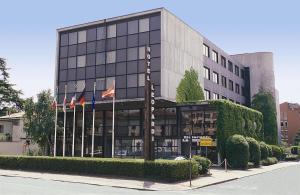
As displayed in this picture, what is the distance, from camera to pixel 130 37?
45906 millimetres

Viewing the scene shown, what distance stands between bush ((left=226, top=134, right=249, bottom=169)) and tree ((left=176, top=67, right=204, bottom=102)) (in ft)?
25.6

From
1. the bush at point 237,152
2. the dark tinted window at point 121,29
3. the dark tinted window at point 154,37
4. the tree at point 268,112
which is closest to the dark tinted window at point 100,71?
the dark tinted window at point 121,29

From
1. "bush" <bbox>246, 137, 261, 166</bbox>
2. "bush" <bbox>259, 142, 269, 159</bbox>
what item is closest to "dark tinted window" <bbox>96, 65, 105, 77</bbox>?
"bush" <bbox>246, 137, 261, 166</bbox>

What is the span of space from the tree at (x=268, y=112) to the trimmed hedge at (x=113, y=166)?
44.0m

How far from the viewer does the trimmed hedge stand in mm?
27109

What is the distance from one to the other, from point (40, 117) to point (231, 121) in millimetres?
22296

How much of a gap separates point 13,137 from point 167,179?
36.9 m

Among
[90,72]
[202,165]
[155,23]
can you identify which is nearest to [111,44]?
[90,72]

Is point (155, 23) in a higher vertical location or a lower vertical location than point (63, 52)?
higher

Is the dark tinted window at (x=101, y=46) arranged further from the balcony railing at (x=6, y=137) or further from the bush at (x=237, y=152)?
the balcony railing at (x=6, y=137)

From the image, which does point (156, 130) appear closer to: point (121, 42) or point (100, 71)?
point (100, 71)

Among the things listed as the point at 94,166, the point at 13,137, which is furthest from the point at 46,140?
the point at 94,166

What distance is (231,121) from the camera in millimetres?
45469

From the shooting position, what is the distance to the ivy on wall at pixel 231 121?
142 feet
